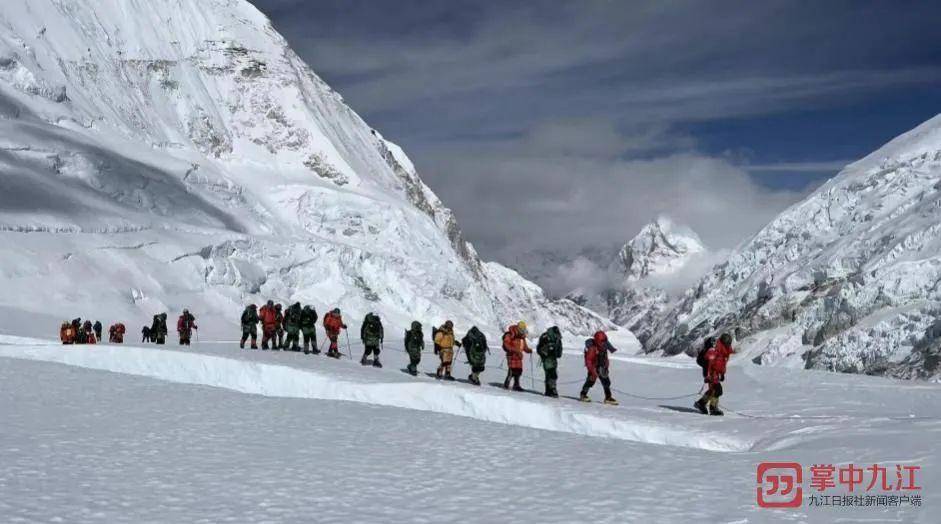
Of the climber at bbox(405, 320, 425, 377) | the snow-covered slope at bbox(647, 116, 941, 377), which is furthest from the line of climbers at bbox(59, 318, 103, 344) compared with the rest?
the snow-covered slope at bbox(647, 116, 941, 377)

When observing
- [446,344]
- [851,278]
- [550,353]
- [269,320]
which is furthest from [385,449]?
[851,278]

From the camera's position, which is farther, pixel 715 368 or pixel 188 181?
pixel 188 181

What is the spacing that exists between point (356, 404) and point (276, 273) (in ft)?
184

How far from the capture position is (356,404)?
18609 mm

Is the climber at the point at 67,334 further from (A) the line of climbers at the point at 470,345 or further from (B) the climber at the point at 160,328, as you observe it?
(A) the line of climbers at the point at 470,345

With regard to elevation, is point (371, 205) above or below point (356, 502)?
above

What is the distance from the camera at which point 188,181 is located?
3024 inches

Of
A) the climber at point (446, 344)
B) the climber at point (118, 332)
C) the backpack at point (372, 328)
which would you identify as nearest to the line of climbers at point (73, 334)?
the climber at point (118, 332)

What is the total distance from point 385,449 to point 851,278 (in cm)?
6384

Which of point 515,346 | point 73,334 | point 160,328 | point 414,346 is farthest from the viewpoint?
point 160,328

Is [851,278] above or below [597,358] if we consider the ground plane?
above

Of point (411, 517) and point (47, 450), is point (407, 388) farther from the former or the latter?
point (411, 517)

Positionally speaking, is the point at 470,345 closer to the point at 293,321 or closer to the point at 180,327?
the point at 293,321

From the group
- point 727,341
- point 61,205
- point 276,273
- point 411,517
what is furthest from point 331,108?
point 411,517
